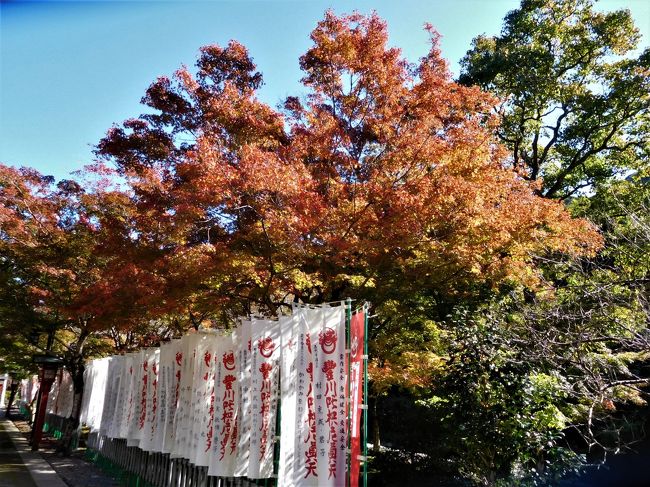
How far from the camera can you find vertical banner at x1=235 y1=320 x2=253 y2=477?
698 centimetres

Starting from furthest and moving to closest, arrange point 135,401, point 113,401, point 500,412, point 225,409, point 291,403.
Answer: point 113,401
point 135,401
point 225,409
point 500,412
point 291,403

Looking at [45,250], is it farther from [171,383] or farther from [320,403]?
[320,403]

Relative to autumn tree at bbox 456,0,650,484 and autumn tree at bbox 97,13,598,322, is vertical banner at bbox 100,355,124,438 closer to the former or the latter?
autumn tree at bbox 97,13,598,322

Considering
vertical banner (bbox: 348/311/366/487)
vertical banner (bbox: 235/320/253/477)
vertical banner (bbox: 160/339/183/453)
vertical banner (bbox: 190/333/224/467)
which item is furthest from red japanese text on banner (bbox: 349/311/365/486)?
vertical banner (bbox: 160/339/183/453)

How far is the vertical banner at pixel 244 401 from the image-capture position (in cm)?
698

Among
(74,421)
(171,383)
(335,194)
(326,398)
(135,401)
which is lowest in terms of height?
(74,421)

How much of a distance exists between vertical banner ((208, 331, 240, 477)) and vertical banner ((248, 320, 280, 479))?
0.80m

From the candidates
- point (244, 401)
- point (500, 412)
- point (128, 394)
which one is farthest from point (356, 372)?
point (128, 394)

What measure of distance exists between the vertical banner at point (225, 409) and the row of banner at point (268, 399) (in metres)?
0.02

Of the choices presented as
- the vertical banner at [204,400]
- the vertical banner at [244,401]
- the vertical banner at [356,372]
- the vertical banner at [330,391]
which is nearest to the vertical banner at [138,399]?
the vertical banner at [204,400]

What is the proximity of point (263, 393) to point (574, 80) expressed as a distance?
16.8 m

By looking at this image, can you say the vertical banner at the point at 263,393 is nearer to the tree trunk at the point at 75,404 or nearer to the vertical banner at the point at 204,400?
the vertical banner at the point at 204,400

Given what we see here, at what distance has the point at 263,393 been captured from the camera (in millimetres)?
6781

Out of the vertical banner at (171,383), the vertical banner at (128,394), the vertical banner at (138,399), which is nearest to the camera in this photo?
the vertical banner at (171,383)
